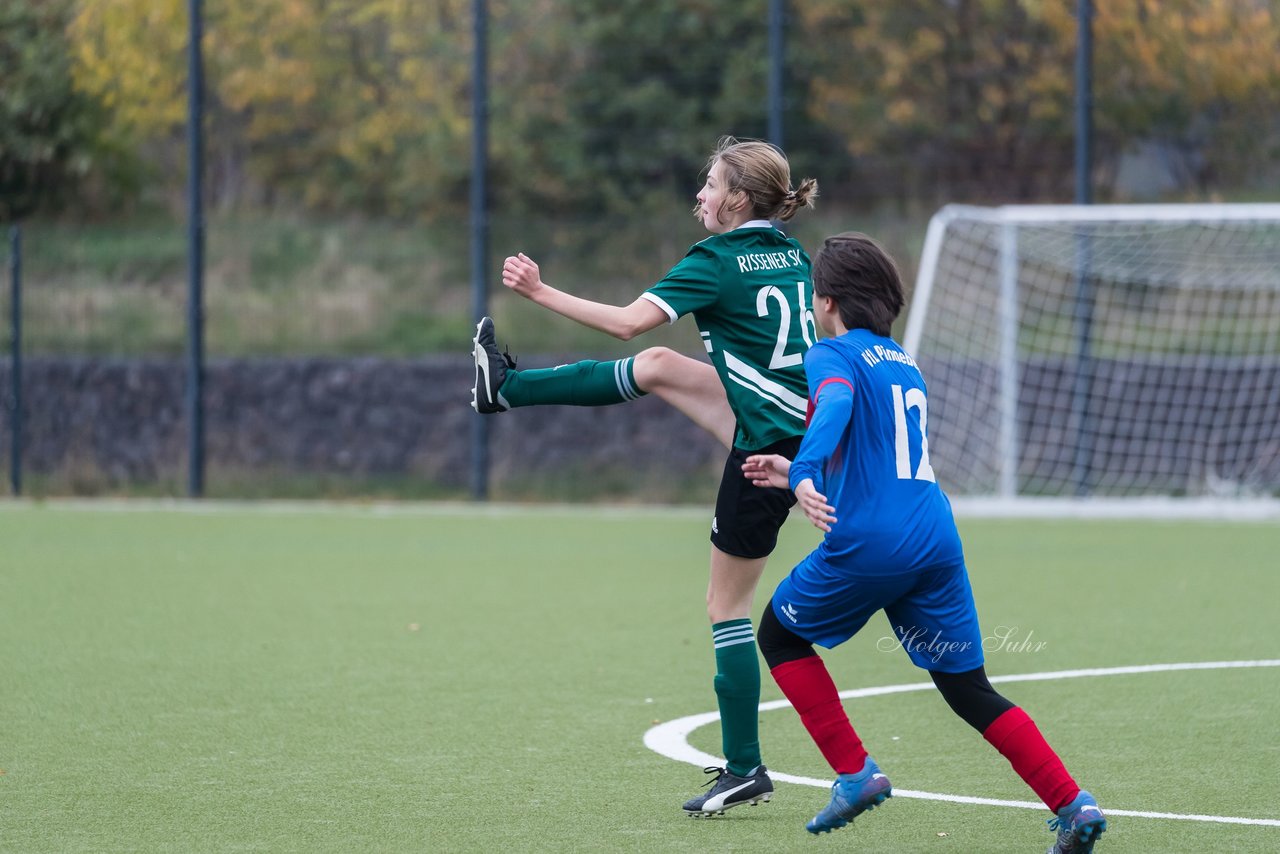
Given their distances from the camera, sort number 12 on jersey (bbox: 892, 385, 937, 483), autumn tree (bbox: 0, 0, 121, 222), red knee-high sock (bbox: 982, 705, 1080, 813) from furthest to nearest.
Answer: autumn tree (bbox: 0, 0, 121, 222)
number 12 on jersey (bbox: 892, 385, 937, 483)
red knee-high sock (bbox: 982, 705, 1080, 813)

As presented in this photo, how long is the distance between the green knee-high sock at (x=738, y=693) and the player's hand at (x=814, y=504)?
0.99 meters

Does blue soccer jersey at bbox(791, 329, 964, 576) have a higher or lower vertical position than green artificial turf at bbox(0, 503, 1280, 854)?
higher

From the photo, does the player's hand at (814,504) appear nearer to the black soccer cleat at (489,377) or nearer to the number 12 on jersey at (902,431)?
the number 12 on jersey at (902,431)

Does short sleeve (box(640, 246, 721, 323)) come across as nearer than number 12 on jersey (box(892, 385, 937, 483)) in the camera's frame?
No

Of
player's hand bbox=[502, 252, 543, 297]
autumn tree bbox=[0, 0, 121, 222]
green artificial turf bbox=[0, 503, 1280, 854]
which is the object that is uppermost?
autumn tree bbox=[0, 0, 121, 222]

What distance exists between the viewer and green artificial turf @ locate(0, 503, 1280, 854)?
4.52 m

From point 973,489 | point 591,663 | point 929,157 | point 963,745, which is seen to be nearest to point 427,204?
point 929,157

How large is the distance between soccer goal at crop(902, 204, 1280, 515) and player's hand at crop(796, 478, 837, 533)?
10.9 meters

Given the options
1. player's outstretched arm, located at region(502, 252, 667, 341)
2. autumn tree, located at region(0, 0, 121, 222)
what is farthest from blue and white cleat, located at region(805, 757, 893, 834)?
autumn tree, located at region(0, 0, 121, 222)

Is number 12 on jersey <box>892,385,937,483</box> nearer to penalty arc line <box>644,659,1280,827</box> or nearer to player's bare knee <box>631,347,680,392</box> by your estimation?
player's bare knee <box>631,347,680,392</box>

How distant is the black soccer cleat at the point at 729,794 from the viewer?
462 cm

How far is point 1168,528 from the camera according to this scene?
42.8 feet

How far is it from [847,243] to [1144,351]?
1256cm

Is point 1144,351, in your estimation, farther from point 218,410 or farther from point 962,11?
point 218,410
